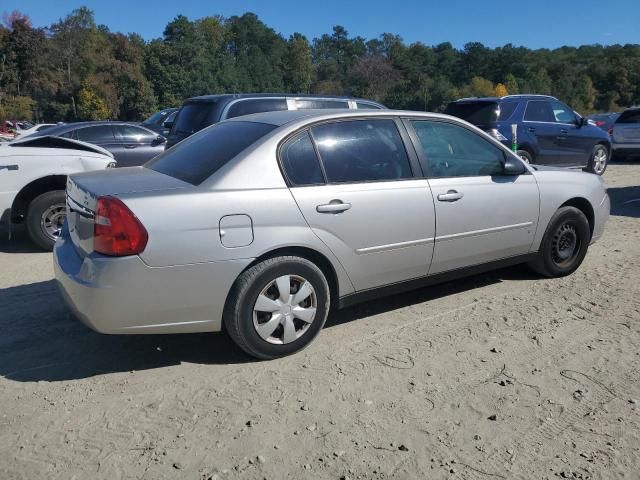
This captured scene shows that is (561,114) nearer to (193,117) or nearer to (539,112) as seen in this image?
(539,112)

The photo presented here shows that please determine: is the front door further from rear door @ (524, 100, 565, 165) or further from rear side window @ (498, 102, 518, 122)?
rear door @ (524, 100, 565, 165)

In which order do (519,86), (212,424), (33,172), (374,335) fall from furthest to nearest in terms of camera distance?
(519,86)
(33,172)
(374,335)
(212,424)

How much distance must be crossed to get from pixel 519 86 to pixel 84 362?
216 ft

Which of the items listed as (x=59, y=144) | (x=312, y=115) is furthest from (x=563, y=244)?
(x=59, y=144)

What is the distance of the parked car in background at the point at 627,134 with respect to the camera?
50.2 ft

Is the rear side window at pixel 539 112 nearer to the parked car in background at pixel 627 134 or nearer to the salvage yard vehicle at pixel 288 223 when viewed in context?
the parked car in background at pixel 627 134

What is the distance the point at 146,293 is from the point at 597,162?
38.9ft

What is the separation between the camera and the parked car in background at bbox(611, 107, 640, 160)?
15.3m

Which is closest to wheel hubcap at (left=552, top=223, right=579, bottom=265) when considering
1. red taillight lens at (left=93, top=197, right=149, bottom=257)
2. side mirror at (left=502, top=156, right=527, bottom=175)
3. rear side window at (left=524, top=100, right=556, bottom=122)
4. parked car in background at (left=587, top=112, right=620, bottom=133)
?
side mirror at (left=502, top=156, right=527, bottom=175)

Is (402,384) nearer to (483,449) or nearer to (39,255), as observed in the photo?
(483,449)

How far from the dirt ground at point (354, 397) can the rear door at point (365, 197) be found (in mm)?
535

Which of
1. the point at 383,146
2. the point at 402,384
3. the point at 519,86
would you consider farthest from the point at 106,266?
the point at 519,86

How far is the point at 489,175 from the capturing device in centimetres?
488

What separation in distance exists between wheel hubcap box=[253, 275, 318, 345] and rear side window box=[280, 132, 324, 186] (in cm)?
65
